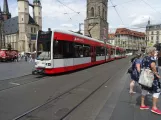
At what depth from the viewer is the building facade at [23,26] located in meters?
105

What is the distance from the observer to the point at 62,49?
15.6 metres

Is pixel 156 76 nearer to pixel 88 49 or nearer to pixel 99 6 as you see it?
pixel 88 49

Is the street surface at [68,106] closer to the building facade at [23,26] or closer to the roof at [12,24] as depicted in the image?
the building facade at [23,26]

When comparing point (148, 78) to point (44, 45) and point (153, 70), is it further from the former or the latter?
point (44, 45)

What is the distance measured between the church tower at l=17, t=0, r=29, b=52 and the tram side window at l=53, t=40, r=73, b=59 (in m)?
93.3

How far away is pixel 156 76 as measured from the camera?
5.95 m

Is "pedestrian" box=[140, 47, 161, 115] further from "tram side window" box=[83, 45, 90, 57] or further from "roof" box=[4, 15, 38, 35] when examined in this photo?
"roof" box=[4, 15, 38, 35]

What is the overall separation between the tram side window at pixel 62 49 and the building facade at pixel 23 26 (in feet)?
280

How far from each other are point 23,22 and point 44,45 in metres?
95.7

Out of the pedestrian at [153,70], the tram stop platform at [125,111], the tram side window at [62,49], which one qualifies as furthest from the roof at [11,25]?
the pedestrian at [153,70]

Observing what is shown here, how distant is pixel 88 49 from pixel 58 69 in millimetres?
7496

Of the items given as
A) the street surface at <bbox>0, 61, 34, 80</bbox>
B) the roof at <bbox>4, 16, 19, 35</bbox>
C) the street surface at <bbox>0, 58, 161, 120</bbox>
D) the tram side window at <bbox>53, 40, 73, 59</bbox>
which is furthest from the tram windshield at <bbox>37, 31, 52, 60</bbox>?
the roof at <bbox>4, 16, 19, 35</bbox>

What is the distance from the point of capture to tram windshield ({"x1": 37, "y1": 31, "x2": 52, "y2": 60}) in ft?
48.5

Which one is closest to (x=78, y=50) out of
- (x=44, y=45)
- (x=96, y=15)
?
(x=44, y=45)
